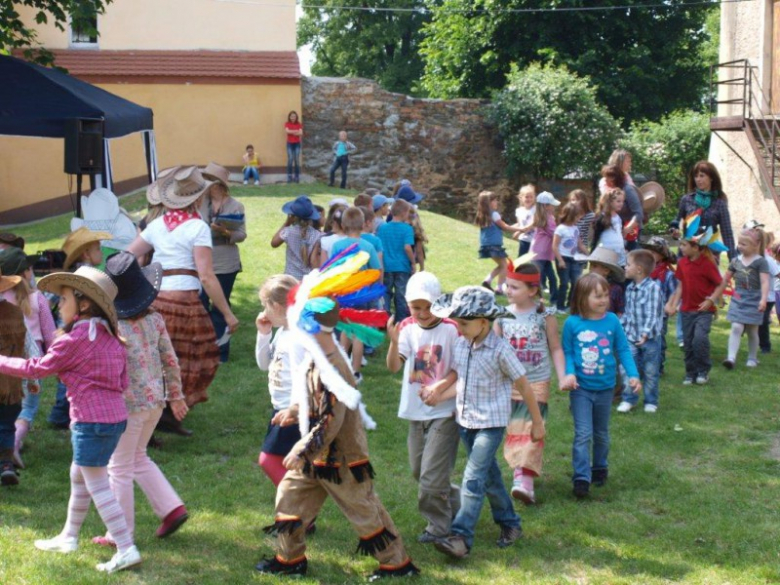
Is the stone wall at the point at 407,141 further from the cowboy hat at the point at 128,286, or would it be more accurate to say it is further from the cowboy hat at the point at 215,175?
the cowboy hat at the point at 128,286

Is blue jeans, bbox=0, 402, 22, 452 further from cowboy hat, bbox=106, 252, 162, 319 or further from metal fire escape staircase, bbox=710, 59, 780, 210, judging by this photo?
metal fire escape staircase, bbox=710, 59, 780, 210

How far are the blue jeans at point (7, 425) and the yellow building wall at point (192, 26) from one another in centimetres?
2025

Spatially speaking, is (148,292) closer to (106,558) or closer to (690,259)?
(106,558)

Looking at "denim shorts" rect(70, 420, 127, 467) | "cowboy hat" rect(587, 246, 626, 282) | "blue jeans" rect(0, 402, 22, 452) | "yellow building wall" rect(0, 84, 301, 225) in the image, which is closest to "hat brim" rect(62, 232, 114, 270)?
"blue jeans" rect(0, 402, 22, 452)

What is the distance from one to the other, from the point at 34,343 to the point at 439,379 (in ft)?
9.37

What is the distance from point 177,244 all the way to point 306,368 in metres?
2.60

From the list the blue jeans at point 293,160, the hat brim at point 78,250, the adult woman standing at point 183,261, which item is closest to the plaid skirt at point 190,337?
the adult woman standing at point 183,261

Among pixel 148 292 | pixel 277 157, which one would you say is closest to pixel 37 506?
pixel 148 292

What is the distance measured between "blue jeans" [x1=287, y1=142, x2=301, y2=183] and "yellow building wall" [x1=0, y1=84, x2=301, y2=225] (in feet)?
1.88

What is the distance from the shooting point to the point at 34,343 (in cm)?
660

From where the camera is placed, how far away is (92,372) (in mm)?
4918

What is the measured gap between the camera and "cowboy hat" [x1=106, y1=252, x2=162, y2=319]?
5.36m

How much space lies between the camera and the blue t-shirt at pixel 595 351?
20.8 feet

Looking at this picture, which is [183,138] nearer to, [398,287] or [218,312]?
[398,287]
